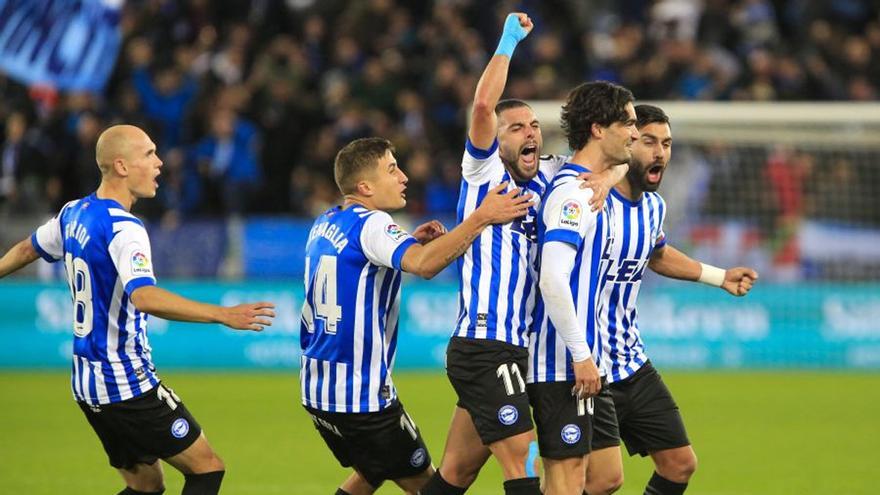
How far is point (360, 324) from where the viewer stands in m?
7.05

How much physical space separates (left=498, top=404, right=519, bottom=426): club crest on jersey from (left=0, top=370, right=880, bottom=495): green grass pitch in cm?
289

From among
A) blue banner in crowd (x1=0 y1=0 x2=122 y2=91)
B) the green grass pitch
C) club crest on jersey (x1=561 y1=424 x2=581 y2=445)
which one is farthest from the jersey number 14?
blue banner in crowd (x1=0 y1=0 x2=122 y2=91)

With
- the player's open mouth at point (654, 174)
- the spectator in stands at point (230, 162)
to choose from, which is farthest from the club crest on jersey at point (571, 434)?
the spectator in stands at point (230, 162)

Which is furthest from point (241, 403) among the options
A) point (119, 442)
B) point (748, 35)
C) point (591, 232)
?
point (748, 35)

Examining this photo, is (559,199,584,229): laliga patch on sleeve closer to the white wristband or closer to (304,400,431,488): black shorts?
(304,400,431,488): black shorts

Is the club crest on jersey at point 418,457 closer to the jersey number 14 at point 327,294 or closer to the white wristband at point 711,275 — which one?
the jersey number 14 at point 327,294

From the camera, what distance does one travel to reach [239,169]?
18312 millimetres

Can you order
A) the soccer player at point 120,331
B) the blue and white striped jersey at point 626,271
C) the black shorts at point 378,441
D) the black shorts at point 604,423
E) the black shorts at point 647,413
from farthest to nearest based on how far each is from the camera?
the black shorts at point 647,413, the blue and white striped jersey at point 626,271, the black shorts at point 604,423, the black shorts at point 378,441, the soccer player at point 120,331

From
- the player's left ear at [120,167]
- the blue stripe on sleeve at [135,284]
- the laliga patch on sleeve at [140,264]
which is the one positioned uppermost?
the player's left ear at [120,167]

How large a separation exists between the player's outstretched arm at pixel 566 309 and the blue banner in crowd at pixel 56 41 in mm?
9726

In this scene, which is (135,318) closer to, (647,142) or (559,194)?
(559,194)

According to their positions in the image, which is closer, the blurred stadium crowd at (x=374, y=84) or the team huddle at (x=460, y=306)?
the team huddle at (x=460, y=306)

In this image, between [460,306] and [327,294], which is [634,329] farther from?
[327,294]

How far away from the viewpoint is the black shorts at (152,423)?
703 centimetres
